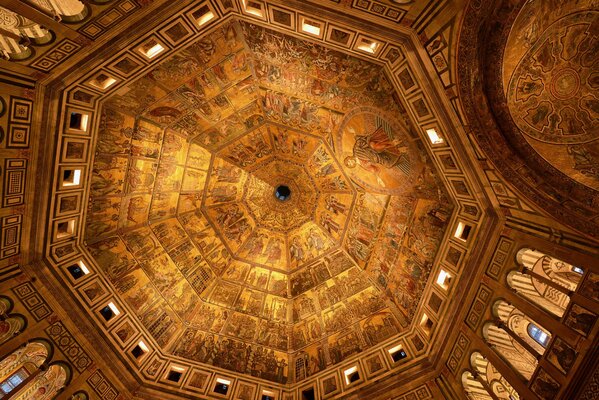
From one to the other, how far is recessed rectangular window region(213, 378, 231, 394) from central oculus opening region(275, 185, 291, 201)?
8995mm

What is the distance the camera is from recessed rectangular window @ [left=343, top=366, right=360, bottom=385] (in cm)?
1248

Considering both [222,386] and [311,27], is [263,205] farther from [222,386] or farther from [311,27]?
[311,27]

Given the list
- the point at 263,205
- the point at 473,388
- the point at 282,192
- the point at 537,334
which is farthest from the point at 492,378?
the point at 263,205

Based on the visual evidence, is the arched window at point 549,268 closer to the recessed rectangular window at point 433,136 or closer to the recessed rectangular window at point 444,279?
the recessed rectangular window at point 444,279

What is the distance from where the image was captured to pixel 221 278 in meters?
15.9

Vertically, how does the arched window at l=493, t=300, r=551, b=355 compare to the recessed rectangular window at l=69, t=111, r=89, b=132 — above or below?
below

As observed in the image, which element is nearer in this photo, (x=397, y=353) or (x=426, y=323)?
(x=426, y=323)

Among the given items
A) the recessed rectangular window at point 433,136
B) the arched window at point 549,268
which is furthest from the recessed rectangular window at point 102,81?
the arched window at point 549,268

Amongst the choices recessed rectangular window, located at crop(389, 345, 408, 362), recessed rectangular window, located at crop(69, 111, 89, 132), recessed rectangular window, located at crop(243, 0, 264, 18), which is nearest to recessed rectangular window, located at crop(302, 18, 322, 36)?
recessed rectangular window, located at crop(243, 0, 264, 18)

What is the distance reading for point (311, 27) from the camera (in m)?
8.91

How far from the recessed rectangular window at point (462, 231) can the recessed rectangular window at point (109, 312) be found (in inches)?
504

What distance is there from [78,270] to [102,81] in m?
6.70

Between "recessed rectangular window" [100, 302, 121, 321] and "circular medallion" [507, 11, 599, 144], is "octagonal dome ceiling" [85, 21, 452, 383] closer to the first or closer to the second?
"recessed rectangular window" [100, 302, 121, 321]

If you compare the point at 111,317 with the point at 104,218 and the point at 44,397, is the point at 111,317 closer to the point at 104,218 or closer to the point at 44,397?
the point at 44,397
